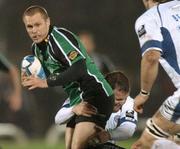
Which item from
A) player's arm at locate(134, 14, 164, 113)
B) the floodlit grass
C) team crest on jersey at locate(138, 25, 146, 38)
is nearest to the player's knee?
player's arm at locate(134, 14, 164, 113)

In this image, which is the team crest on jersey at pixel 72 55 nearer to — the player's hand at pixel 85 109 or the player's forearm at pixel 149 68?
the player's hand at pixel 85 109

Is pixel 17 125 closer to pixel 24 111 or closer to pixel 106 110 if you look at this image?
pixel 24 111

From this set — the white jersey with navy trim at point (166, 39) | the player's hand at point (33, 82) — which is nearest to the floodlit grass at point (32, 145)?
the player's hand at point (33, 82)

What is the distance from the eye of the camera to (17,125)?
18.8 m

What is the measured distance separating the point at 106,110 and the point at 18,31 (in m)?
9.90

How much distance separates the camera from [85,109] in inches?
423

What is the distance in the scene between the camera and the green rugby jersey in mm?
10547

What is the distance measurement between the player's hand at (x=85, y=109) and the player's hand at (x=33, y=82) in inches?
22.1

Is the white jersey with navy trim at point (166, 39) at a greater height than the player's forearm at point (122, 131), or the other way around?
the white jersey with navy trim at point (166, 39)

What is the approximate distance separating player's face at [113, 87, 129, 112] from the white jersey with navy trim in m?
1.21

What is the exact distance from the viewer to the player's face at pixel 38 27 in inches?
421

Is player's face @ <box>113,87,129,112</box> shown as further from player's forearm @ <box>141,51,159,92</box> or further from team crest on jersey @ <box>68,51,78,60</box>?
player's forearm @ <box>141,51,159,92</box>

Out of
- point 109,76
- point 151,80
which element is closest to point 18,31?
point 109,76

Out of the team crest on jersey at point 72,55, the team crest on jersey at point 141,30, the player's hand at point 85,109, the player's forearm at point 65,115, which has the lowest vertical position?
the player's forearm at point 65,115
